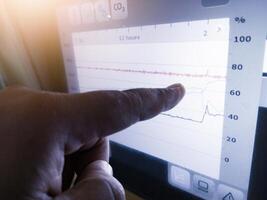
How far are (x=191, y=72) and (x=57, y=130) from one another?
0.59ft

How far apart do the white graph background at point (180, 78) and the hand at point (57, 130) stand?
0.05 m

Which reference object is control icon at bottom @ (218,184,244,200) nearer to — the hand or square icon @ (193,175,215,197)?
square icon @ (193,175,215,197)

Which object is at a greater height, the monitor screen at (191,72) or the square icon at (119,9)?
the square icon at (119,9)

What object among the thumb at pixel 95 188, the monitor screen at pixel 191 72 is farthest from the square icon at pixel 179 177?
the thumb at pixel 95 188

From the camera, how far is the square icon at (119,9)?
1.35 feet

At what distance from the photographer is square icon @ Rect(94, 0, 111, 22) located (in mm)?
436

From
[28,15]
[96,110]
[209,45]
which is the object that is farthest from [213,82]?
[28,15]

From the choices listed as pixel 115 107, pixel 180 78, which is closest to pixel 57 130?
pixel 115 107

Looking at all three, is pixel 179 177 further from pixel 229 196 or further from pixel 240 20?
pixel 240 20

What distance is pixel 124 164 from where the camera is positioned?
0.51m

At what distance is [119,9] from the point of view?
42 cm

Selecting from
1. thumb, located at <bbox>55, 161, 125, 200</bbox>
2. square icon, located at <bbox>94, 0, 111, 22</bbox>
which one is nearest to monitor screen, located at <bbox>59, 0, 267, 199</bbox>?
square icon, located at <bbox>94, 0, 111, 22</bbox>

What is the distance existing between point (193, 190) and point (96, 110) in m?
0.22

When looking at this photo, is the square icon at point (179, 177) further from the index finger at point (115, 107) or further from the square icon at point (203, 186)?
the index finger at point (115, 107)
